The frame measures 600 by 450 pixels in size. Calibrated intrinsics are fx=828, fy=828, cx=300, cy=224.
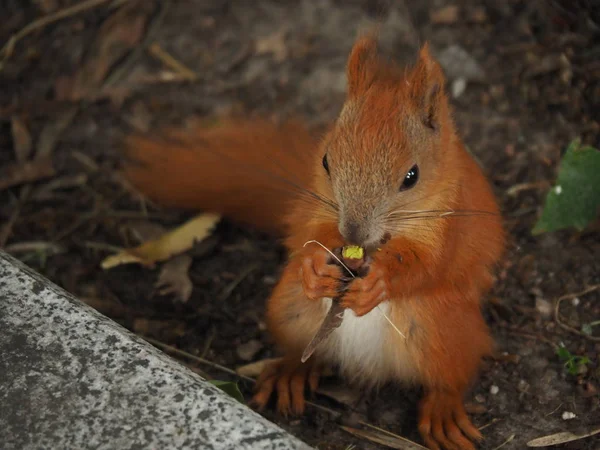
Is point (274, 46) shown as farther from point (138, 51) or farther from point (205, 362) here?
point (205, 362)

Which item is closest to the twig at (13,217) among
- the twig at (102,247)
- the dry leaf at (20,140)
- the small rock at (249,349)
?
the dry leaf at (20,140)

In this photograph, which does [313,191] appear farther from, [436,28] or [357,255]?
[436,28]

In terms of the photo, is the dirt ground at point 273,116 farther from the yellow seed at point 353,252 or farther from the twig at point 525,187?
the yellow seed at point 353,252

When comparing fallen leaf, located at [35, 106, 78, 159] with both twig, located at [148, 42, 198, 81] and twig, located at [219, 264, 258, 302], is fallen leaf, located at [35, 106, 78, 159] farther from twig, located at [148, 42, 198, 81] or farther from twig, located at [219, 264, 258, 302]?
twig, located at [219, 264, 258, 302]

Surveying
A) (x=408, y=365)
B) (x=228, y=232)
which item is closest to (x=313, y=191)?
(x=408, y=365)

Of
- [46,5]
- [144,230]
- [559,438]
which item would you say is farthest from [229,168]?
[46,5]

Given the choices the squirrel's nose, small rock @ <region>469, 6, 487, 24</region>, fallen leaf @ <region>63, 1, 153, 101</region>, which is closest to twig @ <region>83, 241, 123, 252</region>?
fallen leaf @ <region>63, 1, 153, 101</region>

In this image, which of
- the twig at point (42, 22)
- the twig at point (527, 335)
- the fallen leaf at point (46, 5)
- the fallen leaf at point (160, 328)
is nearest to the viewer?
the twig at point (527, 335)
